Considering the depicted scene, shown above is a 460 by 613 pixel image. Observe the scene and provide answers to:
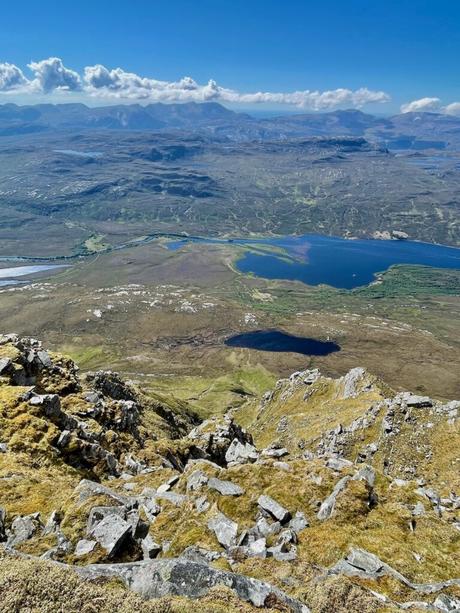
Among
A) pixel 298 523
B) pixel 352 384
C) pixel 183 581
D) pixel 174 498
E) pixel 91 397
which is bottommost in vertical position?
pixel 352 384

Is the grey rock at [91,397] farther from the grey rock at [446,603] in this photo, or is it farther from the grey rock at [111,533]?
the grey rock at [446,603]

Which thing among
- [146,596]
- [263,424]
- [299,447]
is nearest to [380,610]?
[146,596]

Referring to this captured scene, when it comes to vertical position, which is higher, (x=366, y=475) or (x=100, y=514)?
(x=100, y=514)

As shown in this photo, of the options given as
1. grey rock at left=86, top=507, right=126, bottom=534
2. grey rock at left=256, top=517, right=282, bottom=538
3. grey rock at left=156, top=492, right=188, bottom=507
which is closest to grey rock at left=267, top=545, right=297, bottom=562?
grey rock at left=256, top=517, right=282, bottom=538

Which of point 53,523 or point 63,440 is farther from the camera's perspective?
point 63,440

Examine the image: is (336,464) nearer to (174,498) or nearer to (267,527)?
(267,527)

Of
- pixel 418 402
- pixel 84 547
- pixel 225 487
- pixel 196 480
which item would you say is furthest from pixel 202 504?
pixel 418 402

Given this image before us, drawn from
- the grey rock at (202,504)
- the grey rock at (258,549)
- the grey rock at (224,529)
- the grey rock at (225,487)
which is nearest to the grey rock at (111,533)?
the grey rock at (224,529)
